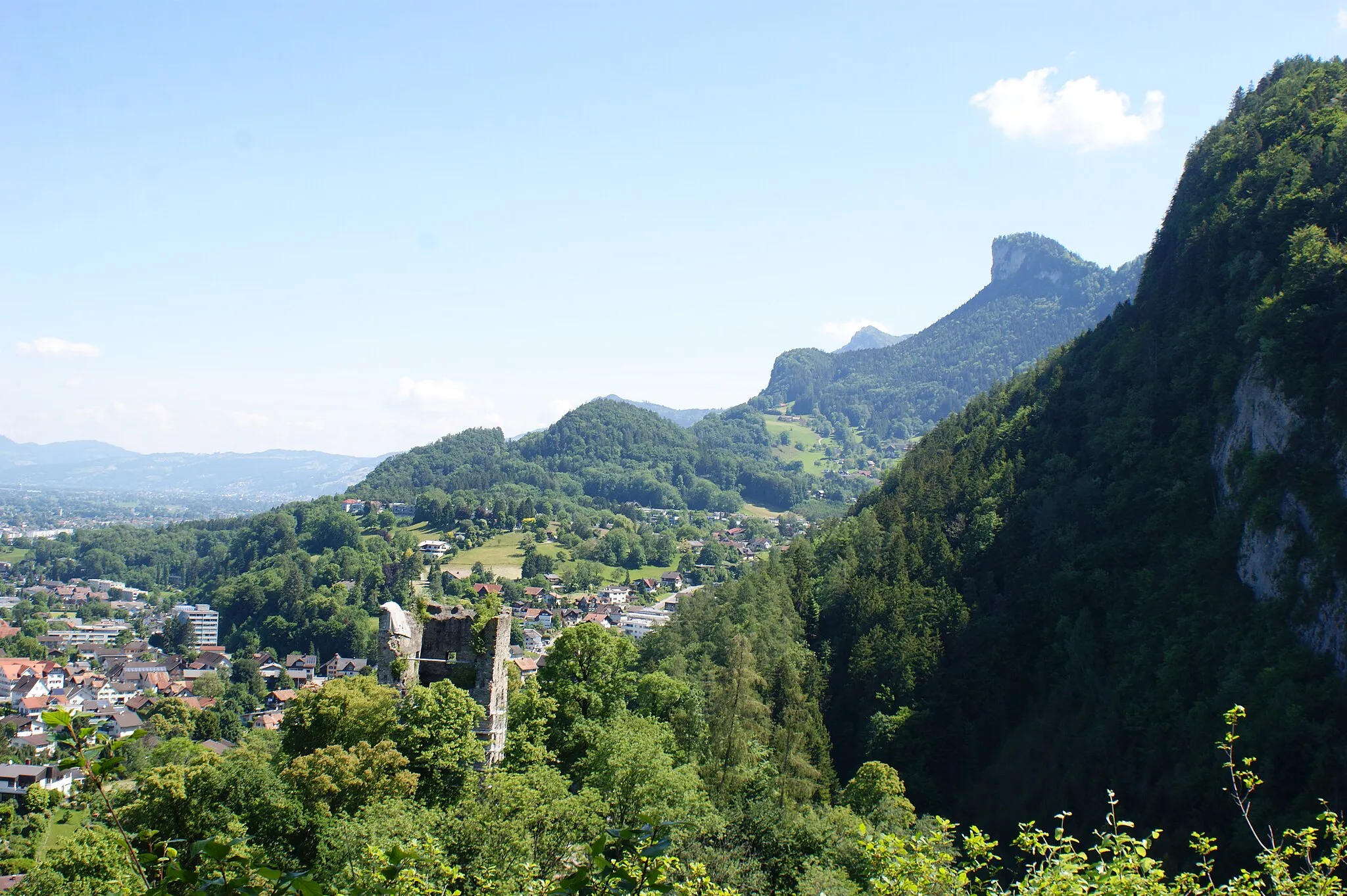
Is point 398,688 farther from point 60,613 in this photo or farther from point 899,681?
point 60,613

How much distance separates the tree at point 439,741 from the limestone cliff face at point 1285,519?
29713 mm

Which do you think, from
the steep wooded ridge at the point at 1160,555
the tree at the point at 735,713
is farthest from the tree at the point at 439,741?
the steep wooded ridge at the point at 1160,555

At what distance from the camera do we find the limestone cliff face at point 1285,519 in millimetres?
33969

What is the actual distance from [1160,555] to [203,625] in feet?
401

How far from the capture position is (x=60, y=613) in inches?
5600

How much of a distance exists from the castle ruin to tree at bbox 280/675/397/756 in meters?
1.25

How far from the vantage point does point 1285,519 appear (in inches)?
1479

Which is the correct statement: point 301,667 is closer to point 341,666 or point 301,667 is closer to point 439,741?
point 341,666

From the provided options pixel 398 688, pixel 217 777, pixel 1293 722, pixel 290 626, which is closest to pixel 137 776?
pixel 217 777

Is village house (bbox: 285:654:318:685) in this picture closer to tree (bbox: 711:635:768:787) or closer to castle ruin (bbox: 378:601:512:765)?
tree (bbox: 711:635:768:787)

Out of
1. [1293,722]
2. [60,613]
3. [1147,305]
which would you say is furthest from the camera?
[60,613]

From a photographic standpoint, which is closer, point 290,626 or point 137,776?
point 137,776

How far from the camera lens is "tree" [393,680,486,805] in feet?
83.9

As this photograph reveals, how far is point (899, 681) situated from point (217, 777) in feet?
111
